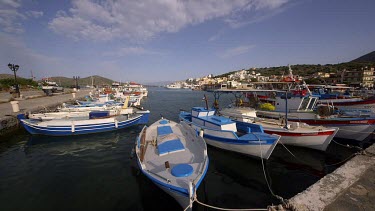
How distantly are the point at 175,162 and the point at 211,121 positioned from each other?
664 cm

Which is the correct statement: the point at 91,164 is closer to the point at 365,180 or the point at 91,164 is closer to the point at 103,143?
the point at 103,143

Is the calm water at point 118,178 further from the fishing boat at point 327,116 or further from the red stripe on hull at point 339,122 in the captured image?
the red stripe on hull at point 339,122

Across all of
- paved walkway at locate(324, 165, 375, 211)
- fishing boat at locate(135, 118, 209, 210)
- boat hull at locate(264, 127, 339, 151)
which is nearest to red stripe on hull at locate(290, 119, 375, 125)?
boat hull at locate(264, 127, 339, 151)

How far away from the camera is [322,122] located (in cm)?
1642

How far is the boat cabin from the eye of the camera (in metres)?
13.9

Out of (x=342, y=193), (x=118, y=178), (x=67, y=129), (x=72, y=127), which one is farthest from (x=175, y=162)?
(x=67, y=129)

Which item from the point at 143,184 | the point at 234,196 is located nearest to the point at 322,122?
the point at 234,196

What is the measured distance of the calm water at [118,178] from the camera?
8.26 metres

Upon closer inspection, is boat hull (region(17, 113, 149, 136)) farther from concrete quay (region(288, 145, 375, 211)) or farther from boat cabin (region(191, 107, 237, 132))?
concrete quay (region(288, 145, 375, 211))

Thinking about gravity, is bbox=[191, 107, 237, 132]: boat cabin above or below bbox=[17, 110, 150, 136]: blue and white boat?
above

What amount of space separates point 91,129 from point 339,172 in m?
20.9

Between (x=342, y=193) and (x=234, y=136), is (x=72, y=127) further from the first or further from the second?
(x=342, y=193)

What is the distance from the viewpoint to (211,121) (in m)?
14.7

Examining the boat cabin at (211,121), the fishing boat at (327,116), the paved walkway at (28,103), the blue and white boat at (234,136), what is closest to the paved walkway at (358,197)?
the blue and white boat at (234,136)
